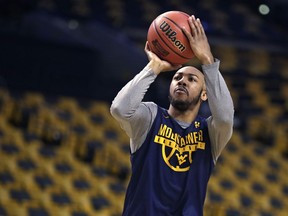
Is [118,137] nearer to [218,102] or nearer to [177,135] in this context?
[177,135]

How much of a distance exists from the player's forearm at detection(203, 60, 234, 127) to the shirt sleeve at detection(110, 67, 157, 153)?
0.25 metres

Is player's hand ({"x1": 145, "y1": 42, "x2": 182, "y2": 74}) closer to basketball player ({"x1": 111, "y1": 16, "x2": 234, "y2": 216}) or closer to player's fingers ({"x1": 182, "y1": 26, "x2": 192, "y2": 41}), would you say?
basketball player ({"x1": 111, "y1": 16, "x2": 234, "y2": 216})

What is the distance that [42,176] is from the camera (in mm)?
9117

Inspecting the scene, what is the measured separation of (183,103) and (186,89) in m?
0.07

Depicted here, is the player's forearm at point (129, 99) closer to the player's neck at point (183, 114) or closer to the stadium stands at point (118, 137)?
the player's neck at point (183, 114)

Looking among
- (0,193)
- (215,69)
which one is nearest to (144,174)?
(215,69)

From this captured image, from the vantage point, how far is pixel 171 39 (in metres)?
3.39

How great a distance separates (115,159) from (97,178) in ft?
1.92

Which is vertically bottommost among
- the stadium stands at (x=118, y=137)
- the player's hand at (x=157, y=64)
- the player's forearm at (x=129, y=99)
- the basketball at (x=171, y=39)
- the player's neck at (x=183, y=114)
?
the stadium stands at (x=118, y=137)

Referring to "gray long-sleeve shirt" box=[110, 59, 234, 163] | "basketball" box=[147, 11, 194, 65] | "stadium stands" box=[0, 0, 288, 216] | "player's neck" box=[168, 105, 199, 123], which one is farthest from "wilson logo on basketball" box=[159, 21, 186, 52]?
"stadium stands" box=[0, 0, 288, 216]

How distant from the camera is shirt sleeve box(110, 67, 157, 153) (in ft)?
10.8

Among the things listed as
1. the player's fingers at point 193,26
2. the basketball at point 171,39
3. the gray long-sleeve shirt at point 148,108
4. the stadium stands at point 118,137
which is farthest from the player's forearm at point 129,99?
the stadium stands at point 118,137

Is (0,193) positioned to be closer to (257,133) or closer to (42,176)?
(42,176)

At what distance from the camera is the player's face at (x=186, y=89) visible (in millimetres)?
3473
